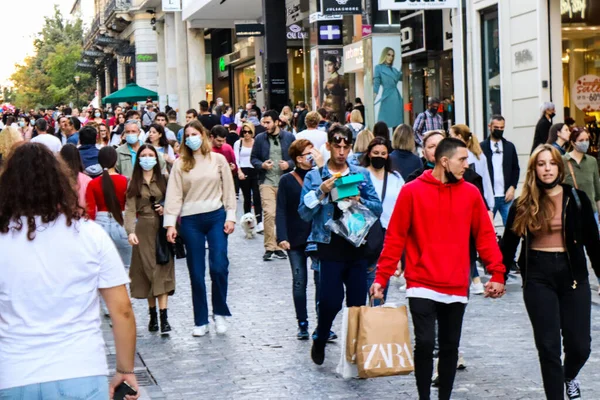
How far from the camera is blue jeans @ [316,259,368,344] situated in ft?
25.4

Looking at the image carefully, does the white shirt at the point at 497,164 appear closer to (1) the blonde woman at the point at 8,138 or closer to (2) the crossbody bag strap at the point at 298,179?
(2) the crossbody bag strap at the point at 298,179

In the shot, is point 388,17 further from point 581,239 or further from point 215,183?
point 581,239

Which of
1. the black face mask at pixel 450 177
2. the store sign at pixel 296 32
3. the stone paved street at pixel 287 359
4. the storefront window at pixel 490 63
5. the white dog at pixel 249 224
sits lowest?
the stone paved street at pixel 287 359

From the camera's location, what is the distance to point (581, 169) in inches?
432

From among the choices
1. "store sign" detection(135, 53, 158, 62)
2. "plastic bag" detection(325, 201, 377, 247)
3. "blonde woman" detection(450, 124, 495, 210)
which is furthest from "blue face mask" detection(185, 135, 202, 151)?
"store sign" detection(135, 53, 158, 62)

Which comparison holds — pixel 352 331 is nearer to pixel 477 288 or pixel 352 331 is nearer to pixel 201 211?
pixel 201 211

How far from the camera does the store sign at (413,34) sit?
1073 inches

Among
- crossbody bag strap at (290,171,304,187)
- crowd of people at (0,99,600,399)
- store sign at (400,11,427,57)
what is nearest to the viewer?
crowd of people at (0,99,600,399)

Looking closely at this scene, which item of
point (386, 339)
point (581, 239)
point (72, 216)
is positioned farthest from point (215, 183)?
point (72, 216)

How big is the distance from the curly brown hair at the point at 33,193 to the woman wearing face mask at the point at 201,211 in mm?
5571

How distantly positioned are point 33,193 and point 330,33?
26194mm

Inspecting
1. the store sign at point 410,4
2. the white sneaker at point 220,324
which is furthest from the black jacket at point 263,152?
the white sneaker at point 220,324

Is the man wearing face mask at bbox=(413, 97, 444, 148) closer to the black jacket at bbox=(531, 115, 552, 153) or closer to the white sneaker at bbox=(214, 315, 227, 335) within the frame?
the black jacket at bbox=(531, 115, 552, 153)

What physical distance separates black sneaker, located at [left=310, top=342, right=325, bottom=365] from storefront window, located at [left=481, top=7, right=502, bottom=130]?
12861 mm
